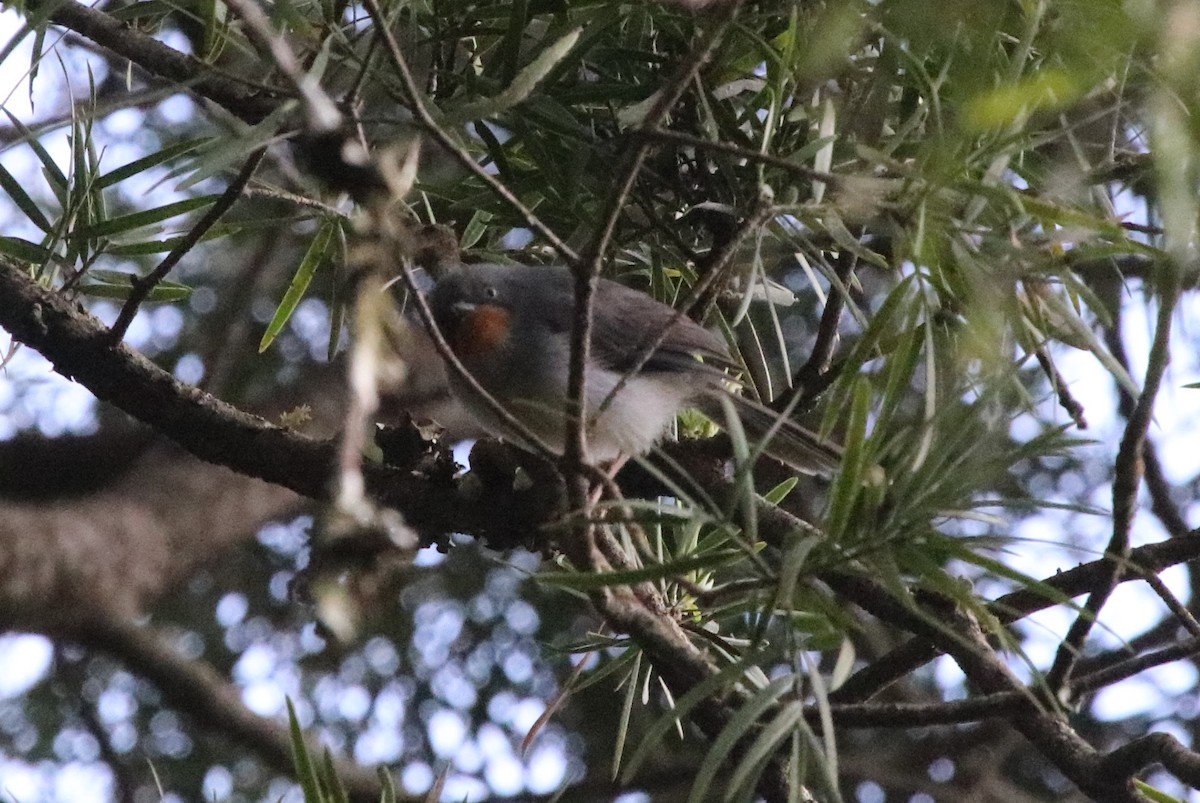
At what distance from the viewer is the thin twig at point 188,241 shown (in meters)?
1.85

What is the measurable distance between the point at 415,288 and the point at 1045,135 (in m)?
0.90

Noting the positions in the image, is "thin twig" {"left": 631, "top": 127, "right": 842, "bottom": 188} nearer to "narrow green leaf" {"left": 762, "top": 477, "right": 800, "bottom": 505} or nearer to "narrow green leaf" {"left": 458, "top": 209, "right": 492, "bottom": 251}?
"narrow green leaf" {"left": 762, "top": 477, "right": 800, "bottom": 505}

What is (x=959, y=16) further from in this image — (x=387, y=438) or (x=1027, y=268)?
(x=387, y=438)

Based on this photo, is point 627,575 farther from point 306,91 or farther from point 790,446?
point 790,446

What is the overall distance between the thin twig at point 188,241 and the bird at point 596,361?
0.62 meters

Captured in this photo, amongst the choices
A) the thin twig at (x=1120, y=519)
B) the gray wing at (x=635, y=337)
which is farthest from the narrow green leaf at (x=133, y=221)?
the thin twig at (x=1120, y=519)

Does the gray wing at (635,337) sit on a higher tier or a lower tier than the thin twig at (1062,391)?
higher

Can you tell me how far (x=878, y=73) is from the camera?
75.7 inches

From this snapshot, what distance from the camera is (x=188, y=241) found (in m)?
1.98

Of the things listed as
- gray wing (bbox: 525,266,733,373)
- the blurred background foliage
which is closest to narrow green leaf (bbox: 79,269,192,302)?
the blurred background foliage

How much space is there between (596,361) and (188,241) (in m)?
1.33

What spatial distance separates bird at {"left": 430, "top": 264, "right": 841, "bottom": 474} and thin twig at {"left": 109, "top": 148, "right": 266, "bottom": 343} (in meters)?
0.62

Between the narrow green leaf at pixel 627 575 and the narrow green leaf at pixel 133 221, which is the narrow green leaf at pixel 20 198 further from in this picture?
the narrow green leaf at pixel 627 575

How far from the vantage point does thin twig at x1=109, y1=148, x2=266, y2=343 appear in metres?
1.85
